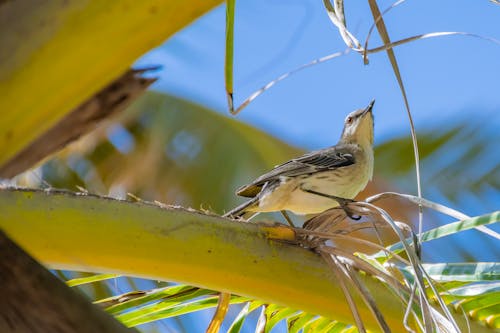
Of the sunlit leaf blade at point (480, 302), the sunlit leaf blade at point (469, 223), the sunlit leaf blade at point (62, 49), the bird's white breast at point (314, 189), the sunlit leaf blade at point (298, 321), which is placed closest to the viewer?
the sunlit leaf blade at point (62, 49)

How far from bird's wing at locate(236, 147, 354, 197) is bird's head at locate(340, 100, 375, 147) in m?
0.41

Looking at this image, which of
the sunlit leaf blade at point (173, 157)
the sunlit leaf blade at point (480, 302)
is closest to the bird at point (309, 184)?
the sunlit leaf blade at point (173, 157)

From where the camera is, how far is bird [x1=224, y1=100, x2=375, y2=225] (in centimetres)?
395

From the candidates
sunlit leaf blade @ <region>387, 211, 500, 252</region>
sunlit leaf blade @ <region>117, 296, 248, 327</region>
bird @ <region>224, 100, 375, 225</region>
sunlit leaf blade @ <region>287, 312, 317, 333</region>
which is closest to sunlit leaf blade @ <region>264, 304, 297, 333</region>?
sunlit leaf blade @ <region>287, 312, 317, 333</region>

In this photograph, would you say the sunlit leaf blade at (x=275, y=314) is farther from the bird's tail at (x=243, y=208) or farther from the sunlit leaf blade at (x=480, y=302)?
the bird's tail at (x=243, y=208)

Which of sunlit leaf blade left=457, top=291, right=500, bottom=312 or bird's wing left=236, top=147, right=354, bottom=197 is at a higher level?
bird's wing left=236, top=147, right=354, bottom=197

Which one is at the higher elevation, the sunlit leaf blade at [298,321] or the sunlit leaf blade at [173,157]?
the sunlit leaf blade at [173,157]

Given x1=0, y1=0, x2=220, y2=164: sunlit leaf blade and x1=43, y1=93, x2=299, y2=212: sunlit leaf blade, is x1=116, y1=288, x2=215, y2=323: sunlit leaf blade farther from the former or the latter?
x1=43, y1=93, x2=299, y2=212: sunlit leaf blade

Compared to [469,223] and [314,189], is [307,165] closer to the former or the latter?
[314,189]

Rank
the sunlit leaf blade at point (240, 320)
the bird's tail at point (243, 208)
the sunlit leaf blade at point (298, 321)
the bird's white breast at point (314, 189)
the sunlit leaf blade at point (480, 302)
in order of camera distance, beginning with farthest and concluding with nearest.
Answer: the bird's white breast at point (314, 189) → the bird's tail at point (243, 208) → the sunlit leaf blade at point (298, 321) → the sunlit leaf blade at point (240, 320) → the sunlit leaf blade at point (480, 302)

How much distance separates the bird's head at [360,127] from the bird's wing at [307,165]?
413 mm

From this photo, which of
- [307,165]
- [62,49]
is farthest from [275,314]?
[307,165]

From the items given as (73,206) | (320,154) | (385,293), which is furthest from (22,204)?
(320,154)

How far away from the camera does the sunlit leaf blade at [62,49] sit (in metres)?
1.00
